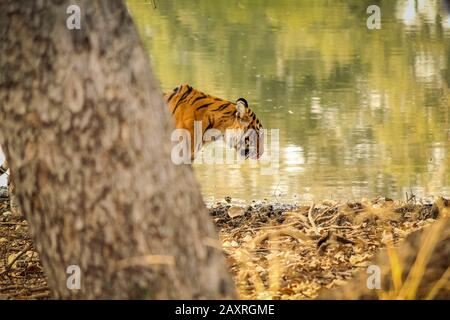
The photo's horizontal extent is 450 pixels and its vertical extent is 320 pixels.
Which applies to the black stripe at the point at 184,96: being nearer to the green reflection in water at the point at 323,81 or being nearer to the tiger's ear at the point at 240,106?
the green reflection in water at the point at 323,81

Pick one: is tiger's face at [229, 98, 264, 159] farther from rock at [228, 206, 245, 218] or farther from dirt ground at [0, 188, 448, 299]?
rock at [228, 206, 245, 218]

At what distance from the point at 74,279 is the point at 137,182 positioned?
32 cm

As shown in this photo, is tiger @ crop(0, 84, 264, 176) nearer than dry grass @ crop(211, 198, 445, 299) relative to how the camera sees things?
No

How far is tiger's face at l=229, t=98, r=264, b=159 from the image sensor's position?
6160 mm

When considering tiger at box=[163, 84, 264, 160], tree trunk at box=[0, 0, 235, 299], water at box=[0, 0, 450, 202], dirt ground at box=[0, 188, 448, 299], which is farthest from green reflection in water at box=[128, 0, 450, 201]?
tree trunk at box=[0, 0, 235, 299]

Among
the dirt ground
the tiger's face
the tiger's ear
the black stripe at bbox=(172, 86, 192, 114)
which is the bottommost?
the dirt ground

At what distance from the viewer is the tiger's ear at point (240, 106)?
6.12m

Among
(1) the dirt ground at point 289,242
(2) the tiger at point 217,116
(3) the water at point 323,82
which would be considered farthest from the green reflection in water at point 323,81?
(1) the dirt ground at point 289,242

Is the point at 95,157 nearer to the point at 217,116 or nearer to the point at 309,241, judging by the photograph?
the point at 309,241
